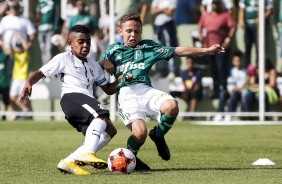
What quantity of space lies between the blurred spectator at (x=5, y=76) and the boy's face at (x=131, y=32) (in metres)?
13.6

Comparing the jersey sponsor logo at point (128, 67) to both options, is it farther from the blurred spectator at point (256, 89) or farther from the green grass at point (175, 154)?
the blurred spectator at point (256, 89)

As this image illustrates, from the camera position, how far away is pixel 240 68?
23938mm

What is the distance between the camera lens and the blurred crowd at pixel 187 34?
23.8 meters

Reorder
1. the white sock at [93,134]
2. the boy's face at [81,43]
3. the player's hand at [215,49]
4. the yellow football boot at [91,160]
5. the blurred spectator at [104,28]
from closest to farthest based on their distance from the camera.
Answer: the yellow football boot at [91,160] < the white sock at [93,134] < the boy's face at [81,43] < the player's hand at [215,49] < the blurred spectator at [104,28]

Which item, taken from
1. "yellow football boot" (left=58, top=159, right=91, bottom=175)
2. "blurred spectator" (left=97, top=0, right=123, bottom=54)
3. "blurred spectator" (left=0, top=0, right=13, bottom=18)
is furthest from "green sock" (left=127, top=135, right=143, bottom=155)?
"blurred spectator" (left=0, top=0, right=13, bottom=18)

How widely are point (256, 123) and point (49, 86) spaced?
18.7 ft

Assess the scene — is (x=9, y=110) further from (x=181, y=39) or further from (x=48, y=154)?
(x=48, y=154)

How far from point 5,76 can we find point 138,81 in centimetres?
1374

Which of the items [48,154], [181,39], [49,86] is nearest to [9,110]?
[49,86]

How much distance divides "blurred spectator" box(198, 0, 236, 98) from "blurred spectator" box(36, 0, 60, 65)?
3.67m

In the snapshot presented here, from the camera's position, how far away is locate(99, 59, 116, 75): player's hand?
11.7m

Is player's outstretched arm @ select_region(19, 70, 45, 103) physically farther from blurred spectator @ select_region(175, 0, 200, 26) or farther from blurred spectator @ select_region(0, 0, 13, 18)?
blurred spectator @ select_region(0, 0, 13, 18)

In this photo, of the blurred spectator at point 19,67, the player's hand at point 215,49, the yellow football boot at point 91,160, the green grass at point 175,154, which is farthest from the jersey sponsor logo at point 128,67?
the blurred spectator at point 19,67

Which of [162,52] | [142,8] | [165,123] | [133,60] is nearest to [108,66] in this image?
[133,60]
